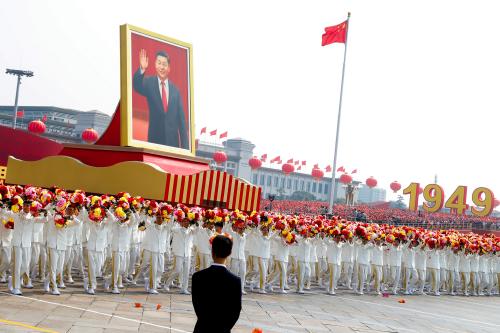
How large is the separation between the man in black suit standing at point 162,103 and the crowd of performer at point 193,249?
8024 millimetres

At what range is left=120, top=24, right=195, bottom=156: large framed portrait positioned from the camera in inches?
1088

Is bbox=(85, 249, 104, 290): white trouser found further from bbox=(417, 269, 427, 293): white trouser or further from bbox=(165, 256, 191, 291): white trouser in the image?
bbox=(417, 269, 427, 293): white trouser

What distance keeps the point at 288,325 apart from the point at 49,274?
4.81m

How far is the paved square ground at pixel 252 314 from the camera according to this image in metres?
10.8

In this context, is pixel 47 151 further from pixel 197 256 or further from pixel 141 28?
pixel 197 256

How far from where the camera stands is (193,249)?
18359mm

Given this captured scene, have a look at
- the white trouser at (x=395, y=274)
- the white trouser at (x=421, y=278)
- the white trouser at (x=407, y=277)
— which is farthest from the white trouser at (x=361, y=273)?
the white trouser at (x=421, y=278)

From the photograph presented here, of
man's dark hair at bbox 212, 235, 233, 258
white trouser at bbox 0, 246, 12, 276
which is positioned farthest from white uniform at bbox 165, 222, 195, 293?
man's dark hair at bbox 212, 235, 233, 258

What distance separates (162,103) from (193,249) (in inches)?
468

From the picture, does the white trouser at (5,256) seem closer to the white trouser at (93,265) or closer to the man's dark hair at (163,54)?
the white trouser at (93,265)

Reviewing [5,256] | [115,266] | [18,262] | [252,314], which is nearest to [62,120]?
[115,266]

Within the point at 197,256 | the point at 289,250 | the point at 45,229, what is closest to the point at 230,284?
the point at 45,229

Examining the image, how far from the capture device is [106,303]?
1299cm

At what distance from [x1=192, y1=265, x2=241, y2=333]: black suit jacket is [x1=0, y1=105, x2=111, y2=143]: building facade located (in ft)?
227
